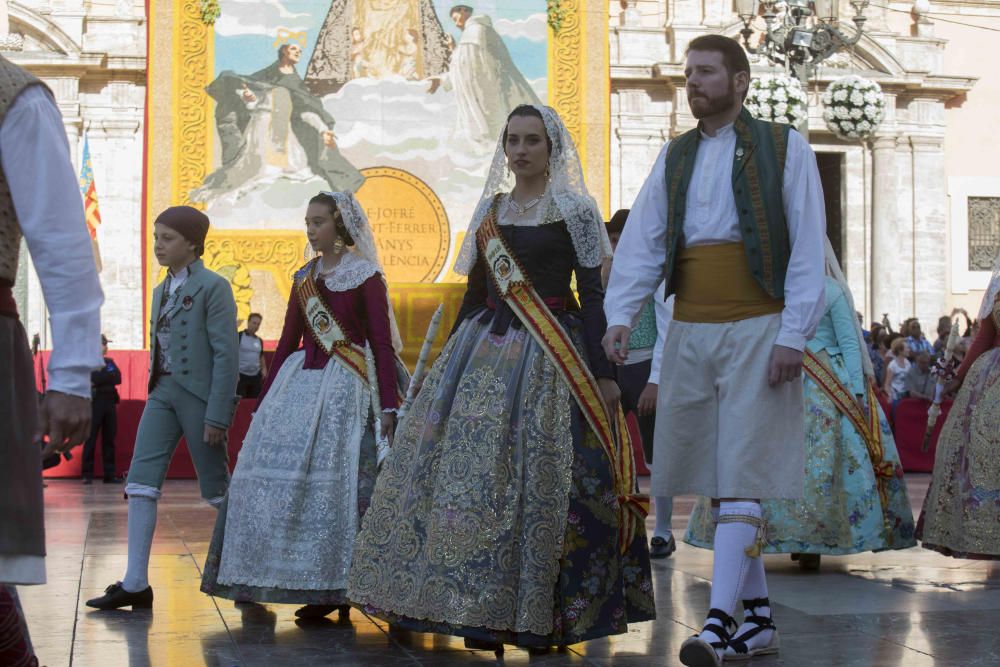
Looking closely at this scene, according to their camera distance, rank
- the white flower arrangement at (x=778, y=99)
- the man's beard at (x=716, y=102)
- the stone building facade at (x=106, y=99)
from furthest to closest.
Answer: the stone building facade at (x=106, y=99)
the white flower arrangement at (x=778, y=99)
the man's beard at (x=716, y=102)

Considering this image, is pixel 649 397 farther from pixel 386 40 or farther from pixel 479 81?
pixel 386 40

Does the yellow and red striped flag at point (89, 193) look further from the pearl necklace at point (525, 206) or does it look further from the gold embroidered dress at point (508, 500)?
the gold embroidered dress at point (508, 500)

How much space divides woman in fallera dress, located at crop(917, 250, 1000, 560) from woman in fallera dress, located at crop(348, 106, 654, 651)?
7.37 ft

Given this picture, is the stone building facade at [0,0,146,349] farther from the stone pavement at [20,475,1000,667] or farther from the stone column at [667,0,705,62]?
the stone pavement at [20,475,1000,667]

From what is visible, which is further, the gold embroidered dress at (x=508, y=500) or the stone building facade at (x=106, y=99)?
the stone building facade at (x=106, y=99)

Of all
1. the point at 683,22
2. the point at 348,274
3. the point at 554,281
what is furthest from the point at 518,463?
the point at 683,22

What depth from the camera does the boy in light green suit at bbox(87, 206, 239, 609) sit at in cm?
518

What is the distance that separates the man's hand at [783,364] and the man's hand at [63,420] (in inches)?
77.0

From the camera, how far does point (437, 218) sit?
61.7 feet

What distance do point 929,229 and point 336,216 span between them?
17.6 metres

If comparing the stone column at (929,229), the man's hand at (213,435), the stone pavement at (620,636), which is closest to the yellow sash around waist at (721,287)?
the stone pavement at (620,636)

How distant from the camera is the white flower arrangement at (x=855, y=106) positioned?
13.2 meters

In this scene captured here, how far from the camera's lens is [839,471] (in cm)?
609

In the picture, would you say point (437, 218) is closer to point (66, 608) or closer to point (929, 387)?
point (929, 387)
